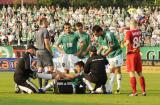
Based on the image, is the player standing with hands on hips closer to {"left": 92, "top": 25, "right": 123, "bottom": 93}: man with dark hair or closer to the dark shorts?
{"left": 92, "top": 25, "right": 123, "bottom": 93}: man with dark hair

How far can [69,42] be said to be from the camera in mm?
24203

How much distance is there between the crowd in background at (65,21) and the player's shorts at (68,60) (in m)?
26.0

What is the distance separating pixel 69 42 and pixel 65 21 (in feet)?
106

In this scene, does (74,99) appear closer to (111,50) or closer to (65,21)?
(111,50)

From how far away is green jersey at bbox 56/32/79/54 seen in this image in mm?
24188

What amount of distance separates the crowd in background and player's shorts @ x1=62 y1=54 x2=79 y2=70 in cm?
2598

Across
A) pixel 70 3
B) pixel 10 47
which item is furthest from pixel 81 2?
pixel 10 47

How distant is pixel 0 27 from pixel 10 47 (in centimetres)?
1020

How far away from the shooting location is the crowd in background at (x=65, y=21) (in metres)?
52.9

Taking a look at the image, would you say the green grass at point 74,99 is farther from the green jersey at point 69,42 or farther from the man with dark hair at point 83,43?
the man with dark hair at point 83,43

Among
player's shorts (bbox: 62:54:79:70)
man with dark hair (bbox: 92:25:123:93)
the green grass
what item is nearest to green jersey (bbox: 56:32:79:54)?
player's shorts (bbox: 62:54:79:70)

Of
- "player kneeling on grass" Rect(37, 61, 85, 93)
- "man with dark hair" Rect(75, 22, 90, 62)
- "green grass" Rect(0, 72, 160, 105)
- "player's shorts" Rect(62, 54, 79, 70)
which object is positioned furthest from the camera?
"man with dark hair" Rect(75, 22, 90, 62)

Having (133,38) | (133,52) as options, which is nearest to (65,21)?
(133,52)

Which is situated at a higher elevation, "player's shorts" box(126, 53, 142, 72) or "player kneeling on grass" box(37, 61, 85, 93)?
"player's shorts" box(126, 53, 142, 72)
